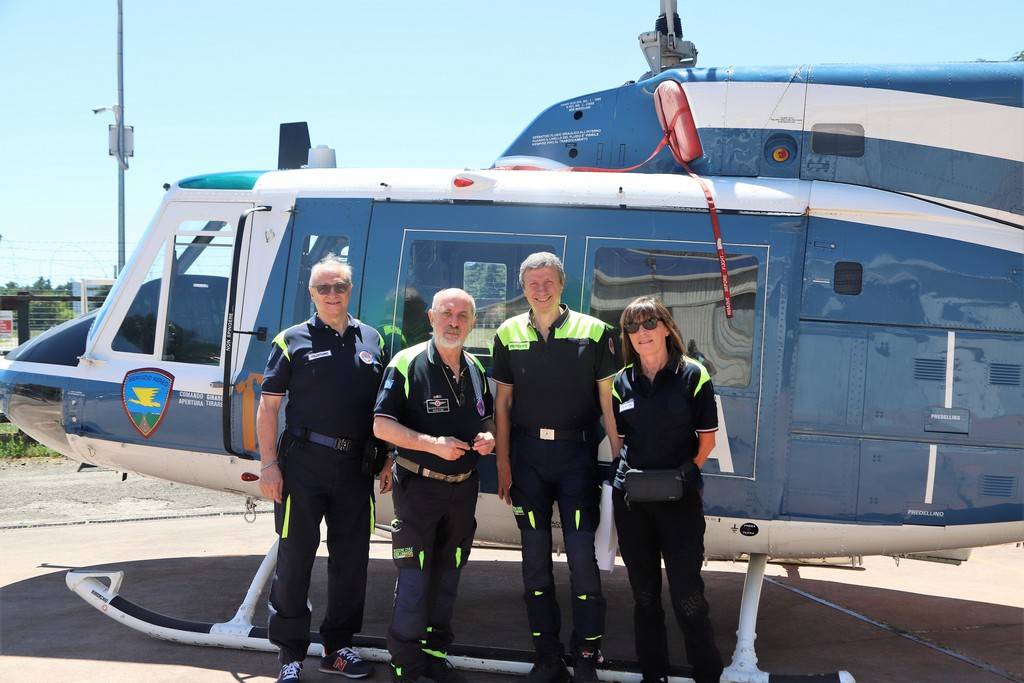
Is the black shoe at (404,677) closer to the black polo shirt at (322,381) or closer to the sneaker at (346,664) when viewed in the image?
the sneaker at (346,664)

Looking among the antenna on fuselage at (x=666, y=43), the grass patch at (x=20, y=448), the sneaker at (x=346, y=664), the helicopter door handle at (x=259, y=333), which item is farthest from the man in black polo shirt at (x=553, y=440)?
the grass patch at (x=20, y=448)

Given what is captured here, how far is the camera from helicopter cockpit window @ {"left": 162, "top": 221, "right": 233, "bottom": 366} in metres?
5.59

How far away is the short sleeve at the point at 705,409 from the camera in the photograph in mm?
4145

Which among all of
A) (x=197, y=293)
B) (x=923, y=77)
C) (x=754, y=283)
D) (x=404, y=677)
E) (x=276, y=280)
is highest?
(x=923, y=77)

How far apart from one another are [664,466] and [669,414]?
0.75 feet

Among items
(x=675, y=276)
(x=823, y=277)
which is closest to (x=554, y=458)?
(x=675, y=276)

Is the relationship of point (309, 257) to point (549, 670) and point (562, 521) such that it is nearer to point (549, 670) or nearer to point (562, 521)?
point (562, 521)

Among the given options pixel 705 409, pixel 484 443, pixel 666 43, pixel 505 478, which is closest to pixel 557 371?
pixel 484 443

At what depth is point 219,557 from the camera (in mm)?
7383

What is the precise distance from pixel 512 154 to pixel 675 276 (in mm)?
1743

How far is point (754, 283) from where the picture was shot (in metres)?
4.81

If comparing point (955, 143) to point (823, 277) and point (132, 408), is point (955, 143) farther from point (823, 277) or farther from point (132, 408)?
point (132, 408)

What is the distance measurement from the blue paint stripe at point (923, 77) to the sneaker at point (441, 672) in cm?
339

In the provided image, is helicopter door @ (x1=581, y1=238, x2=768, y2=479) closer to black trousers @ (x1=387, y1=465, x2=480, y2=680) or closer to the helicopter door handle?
black trousers @ (x1=387, y1=465, x2=480, y2=680)
